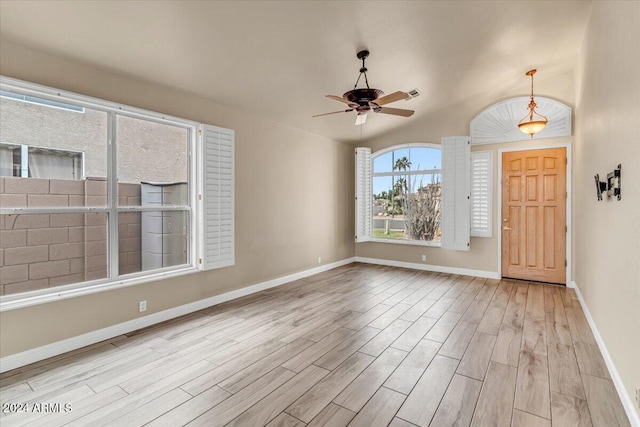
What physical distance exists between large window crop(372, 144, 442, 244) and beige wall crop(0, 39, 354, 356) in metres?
0.66

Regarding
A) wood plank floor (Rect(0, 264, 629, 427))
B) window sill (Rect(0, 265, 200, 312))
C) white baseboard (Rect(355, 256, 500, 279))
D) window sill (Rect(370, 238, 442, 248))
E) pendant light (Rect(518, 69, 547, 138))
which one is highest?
pendant light (Rect(518, 69, 547, 138))

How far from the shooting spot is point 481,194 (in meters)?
5.68

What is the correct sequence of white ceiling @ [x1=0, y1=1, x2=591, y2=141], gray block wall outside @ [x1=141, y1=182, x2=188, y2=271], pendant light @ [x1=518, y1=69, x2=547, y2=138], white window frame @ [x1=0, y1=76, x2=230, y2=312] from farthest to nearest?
pendant light @ [x1=518, y1=69, x2=547, y2=138]
gray block wall outside @ [x1=141, y1=182, x2=188, y2=271]
white window frame @ [x1=0, y1=76, x2=230, y2=312]
white ceiling @ [x1=0, y1=1, x2=591, y2=141]

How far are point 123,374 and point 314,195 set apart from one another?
4167 mm

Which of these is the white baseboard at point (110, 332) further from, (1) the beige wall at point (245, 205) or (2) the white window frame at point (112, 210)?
(2) the white window frame at point (112, 210)

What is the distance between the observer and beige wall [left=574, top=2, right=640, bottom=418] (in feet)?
6.38

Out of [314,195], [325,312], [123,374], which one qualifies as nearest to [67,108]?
[123,374]

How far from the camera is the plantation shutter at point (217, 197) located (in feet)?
13.0

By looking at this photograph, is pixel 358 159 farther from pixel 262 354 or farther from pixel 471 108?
pixel 262 354

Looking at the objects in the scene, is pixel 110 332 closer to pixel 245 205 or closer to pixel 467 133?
pixel 245 205

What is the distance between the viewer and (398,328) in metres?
3.45

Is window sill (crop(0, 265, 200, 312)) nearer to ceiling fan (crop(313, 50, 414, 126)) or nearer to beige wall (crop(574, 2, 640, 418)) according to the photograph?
ceiling fan (crop(313, 50, 414, 126))

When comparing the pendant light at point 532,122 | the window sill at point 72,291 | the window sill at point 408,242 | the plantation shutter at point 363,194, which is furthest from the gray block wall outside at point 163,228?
the pendant light at point 532,122

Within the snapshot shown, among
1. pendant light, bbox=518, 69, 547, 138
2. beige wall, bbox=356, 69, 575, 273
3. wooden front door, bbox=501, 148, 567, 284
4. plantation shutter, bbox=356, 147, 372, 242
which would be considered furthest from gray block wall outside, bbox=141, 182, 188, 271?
wooden front door, bbox=501, 148, 567, 284
